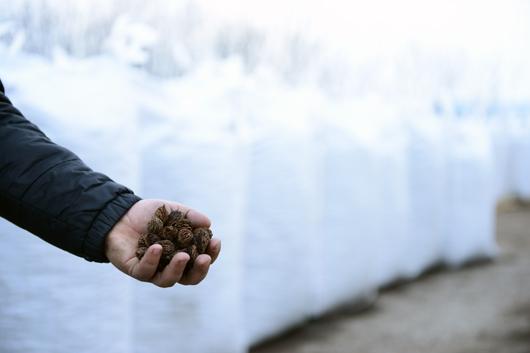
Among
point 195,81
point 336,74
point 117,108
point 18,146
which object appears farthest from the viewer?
point 336,74

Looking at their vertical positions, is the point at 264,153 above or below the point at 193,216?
below

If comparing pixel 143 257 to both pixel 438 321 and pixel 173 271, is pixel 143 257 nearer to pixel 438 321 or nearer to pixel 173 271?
pixel 173 271

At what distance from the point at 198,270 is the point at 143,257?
81 millimetres

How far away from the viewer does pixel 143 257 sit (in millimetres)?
930

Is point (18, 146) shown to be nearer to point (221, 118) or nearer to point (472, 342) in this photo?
point (221, 118)

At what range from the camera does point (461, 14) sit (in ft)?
12.7

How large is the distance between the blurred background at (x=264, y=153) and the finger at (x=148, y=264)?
0.61m

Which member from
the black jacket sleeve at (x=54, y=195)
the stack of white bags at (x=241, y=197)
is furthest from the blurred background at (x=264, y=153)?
the black jacket sleeve at (x=54, y=195)

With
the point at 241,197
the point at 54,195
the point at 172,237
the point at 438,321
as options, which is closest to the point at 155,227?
the point at 172,237

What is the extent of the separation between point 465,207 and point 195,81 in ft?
7.00

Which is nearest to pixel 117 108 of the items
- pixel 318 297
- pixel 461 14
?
pixel 318 297

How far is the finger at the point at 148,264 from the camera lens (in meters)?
0.92

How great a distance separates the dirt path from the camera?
2457mm

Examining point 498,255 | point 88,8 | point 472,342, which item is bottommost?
point 498,255
